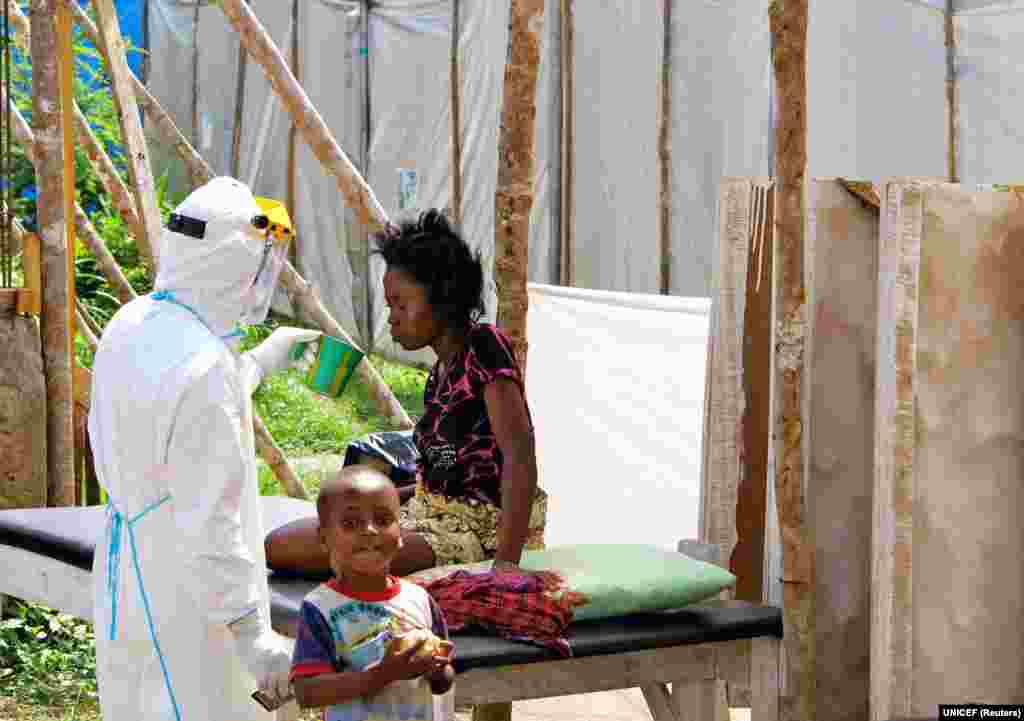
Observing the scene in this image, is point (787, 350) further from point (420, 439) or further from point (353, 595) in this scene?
point (353, 595)

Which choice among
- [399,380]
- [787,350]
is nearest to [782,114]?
[787,350]

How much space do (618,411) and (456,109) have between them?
226 inches

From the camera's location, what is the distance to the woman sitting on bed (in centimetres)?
381

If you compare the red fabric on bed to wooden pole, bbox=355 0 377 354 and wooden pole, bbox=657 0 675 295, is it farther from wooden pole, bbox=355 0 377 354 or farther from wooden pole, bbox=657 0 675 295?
wooden pole, bbox=355 0 377 354

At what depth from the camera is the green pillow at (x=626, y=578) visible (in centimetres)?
376

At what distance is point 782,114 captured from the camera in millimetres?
3699

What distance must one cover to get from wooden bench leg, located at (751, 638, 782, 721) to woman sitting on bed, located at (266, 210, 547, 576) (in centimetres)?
63

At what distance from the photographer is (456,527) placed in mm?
3998

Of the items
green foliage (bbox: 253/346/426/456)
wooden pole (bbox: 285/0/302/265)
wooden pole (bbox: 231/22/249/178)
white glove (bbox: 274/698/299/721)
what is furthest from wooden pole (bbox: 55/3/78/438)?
wooden pole (bbox: 231/22/249/178)

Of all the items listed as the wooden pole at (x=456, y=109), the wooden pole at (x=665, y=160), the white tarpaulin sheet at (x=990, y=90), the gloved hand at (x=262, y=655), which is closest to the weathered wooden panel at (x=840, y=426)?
the gloved hand at (x=262, y=655)

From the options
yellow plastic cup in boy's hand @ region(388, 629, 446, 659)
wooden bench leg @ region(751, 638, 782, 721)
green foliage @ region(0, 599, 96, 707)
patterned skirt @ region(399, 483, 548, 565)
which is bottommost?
green foliage @ region(0, 599, 96, 707)

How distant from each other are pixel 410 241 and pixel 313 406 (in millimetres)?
7152

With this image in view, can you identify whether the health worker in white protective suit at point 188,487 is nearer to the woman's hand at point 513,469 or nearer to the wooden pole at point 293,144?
the woman's hand at point 513,469

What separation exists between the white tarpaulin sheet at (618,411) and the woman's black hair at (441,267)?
233 cm
